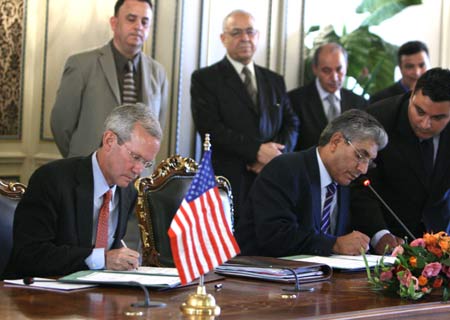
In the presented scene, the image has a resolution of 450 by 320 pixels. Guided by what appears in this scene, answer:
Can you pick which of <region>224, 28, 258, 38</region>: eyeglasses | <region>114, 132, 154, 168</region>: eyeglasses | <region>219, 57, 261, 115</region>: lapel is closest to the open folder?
<region>114, 132, 154, 168</region>: eyeglasses

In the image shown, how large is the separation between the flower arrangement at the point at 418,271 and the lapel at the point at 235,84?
2286 millimetres

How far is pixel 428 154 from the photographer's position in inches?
168

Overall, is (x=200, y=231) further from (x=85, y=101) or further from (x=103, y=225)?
(x=85, y=101)

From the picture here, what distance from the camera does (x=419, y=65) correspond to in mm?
5719

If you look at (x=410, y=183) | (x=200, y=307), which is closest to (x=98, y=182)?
(x=200, y=307)

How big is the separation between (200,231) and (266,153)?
2.70 meters

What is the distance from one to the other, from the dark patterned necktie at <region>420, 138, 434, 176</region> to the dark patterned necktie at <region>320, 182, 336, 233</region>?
0.65 m

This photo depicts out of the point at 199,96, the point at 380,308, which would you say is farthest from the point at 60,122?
the point at 380,308

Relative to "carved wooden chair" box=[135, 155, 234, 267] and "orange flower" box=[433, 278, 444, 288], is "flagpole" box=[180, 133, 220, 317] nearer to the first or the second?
"orange flower" box=[433, 278, 444, 288]

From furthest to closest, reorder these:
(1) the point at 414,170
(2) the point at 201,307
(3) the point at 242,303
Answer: (1) the point at 414,170, (3) the point at 242,303, (2) the point at 201,307

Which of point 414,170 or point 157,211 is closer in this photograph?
point 157,211

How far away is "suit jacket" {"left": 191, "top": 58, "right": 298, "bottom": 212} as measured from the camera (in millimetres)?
4945

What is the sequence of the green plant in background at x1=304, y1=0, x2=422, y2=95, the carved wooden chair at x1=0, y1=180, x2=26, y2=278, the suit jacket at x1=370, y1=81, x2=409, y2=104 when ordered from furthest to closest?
1. the green plant in background at x1=304, y1=0, x2=422, y2=95
2. the suit jacket at x1=370, y1=81, x2=409, y2=104
3. the carved wooden chair at x1=0, y1=180, x2=26, y2=278

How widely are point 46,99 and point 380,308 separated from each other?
3.51 meters
